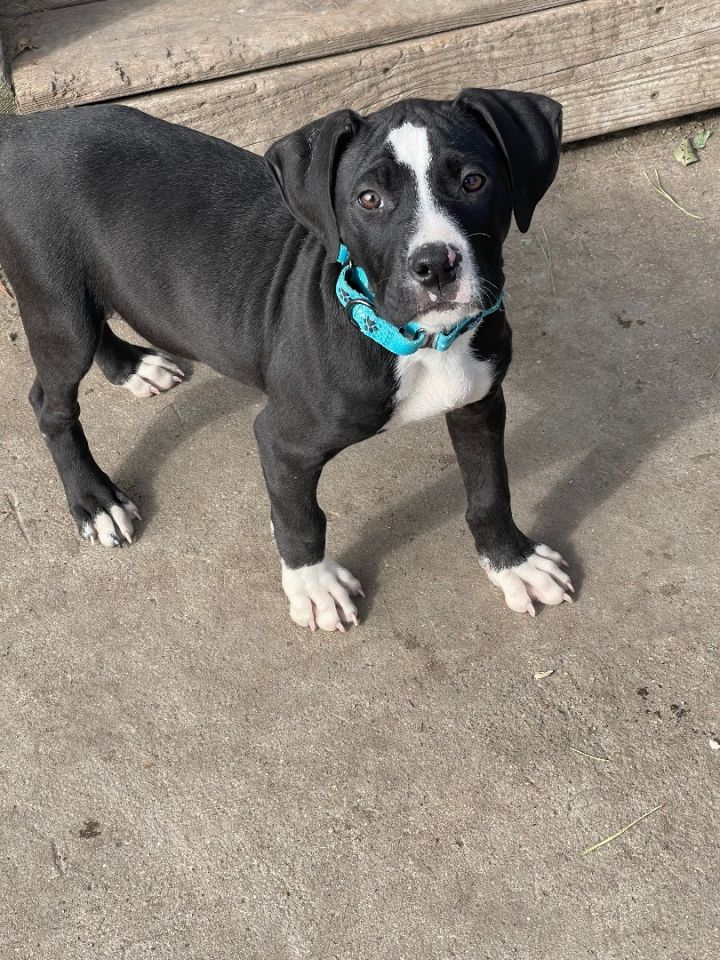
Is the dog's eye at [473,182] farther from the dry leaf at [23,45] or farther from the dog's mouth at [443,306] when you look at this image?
the dry leaf at [23,45]

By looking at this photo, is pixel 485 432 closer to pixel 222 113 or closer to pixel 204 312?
pixel 204 312

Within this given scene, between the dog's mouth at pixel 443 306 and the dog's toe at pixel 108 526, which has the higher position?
the dog's mouth at pixel 443 306

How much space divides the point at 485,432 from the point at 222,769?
1.32m

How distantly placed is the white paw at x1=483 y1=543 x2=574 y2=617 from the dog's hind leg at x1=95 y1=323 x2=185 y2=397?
1675mm

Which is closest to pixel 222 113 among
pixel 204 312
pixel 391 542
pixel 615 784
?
pixel 204 312

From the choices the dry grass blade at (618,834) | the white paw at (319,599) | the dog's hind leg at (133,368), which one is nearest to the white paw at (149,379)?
the dog's hind leg at (133,368)

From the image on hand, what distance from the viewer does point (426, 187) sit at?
2.60m

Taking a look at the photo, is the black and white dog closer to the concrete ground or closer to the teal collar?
the teal collar

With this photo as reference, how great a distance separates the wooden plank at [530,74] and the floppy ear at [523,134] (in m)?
2.06

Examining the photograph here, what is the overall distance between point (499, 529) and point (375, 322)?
101 centimetres

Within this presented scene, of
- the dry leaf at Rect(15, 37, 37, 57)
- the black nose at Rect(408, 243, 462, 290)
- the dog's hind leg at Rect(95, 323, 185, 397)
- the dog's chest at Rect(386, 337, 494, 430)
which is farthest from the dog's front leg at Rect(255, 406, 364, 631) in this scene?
the dry leaf at Rect(15, 37, 37, 57)

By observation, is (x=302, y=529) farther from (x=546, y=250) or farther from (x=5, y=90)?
(x=5, y=90)

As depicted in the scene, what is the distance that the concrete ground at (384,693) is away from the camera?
9.47 ft

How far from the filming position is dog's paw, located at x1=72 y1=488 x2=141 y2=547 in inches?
150
